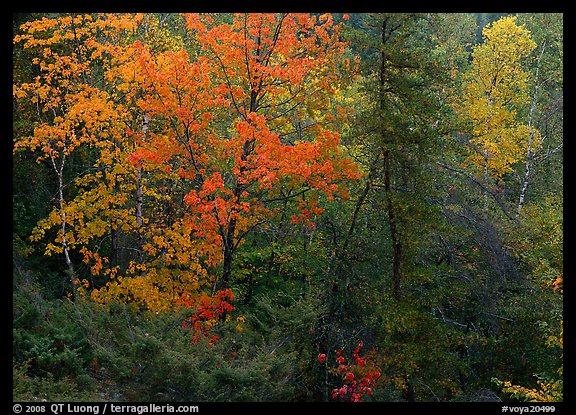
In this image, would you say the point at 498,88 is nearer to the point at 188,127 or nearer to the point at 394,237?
the point at 394,237

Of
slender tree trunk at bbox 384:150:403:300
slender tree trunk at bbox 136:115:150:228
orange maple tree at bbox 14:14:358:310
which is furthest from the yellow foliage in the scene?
slender tree trunk at bbox 136:115:150:228

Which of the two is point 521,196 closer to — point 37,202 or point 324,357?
point 324,357

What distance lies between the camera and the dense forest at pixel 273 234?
383 inches

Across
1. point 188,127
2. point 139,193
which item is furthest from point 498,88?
point 139,193

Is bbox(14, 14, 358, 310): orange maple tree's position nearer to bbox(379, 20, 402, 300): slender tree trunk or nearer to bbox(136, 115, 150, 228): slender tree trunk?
bbox(136, 115, 150, 228): slender tree trunk

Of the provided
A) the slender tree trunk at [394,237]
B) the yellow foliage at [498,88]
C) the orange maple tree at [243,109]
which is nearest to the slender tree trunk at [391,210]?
the slender tree trunk at [394,237]

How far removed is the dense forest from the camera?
9719 millimetres

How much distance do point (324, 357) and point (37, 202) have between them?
7.99 metres

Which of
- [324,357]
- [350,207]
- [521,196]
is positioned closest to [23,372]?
[324,357]

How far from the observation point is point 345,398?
35.5ft

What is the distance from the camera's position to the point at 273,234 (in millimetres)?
Answer: 15266

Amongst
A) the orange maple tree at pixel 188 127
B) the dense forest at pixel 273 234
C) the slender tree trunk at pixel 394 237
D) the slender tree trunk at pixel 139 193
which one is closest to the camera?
the dense forest at pixel 273 234

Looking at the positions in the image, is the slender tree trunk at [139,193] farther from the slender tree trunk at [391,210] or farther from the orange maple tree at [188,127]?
the slender tree trunk at [391,210]

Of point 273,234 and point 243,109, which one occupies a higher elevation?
point 243,109
